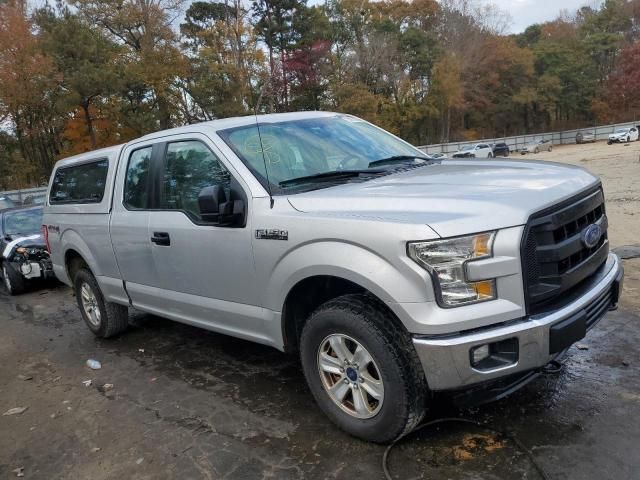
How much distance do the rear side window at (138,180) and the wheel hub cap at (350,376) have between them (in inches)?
85.2

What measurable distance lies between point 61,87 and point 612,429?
31733mm

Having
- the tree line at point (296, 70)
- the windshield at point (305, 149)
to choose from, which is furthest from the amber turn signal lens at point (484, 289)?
the tree line at point (296, 70)

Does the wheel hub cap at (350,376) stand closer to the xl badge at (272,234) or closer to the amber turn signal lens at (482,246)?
the xl badge at (272,234)

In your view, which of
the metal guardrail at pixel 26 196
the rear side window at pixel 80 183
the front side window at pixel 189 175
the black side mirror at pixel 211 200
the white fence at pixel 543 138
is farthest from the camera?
the white fence at pixel 543 138

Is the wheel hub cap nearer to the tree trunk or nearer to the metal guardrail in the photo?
the metal guardrail

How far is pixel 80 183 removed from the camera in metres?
5.63

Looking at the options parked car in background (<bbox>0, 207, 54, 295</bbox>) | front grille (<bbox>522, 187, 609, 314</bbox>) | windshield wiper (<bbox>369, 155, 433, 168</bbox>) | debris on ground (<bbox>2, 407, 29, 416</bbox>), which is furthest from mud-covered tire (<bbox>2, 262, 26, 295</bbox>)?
front grille (<bbox>522, 187, 609, 314</bbox>)

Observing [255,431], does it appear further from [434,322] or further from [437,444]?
[434,322]

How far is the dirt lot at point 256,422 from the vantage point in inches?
115

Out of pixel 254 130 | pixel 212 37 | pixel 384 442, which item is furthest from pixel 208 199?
pixel 212 37

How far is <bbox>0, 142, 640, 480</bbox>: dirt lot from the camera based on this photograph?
2922 mm

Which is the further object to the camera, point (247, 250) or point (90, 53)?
point (90, 53)

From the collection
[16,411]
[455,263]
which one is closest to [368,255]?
[455,263]

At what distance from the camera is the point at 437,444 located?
3.07m
